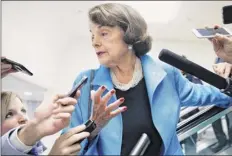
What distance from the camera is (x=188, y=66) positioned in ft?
1.03

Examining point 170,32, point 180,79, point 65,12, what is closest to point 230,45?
point 180,79

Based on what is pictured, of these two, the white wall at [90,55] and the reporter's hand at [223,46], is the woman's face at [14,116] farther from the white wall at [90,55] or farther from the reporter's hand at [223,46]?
the reporter's hand at [223,46]

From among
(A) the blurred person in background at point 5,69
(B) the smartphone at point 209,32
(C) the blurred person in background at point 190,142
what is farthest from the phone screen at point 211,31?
(A) the blurred person in background at point 5,69

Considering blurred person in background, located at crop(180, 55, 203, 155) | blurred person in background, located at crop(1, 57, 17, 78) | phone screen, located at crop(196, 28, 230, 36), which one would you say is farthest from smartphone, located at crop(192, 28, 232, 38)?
blurred person in background, located at crop(1, 57, 17, 78)

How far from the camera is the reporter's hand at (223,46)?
1.18ft

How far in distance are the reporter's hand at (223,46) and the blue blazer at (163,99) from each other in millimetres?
100

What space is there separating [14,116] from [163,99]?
0.74 ft

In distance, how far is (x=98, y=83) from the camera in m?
0.45

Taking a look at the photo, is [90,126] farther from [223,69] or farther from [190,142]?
[190,142]

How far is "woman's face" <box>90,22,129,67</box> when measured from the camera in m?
0.45

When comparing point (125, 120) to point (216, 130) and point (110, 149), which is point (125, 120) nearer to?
point (110, 149)

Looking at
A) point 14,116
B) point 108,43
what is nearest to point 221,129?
point 108,43

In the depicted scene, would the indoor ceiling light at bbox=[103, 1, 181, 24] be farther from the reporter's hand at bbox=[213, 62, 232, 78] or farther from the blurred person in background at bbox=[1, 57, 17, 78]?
the blurred person in background at bbox=[1, 57, 17, 78]

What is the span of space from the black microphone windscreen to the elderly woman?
0.14 meters
